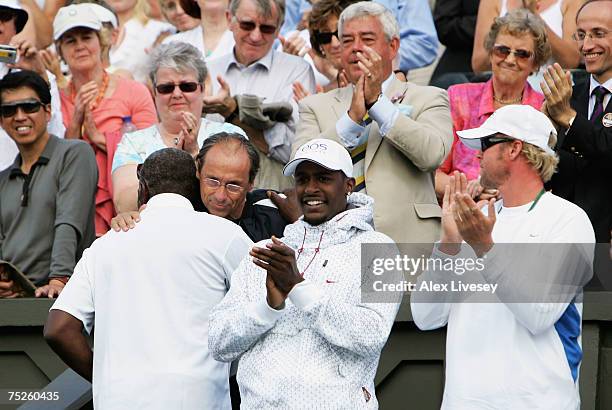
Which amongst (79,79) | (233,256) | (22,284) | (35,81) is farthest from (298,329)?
(79,79)

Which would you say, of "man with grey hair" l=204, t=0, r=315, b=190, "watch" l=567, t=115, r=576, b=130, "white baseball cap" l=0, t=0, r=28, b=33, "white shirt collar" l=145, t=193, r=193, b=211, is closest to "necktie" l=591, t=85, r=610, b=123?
"watch" l=567, t=115, r=576, b=130

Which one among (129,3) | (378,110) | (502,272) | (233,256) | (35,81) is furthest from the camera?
(129,3)

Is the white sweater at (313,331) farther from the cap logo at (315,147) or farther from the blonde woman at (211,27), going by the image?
the blonde woman at (211,27)

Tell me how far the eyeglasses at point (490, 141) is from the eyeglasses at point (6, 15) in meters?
4.24

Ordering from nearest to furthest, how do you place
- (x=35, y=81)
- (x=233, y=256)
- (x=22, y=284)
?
(x=233, y=256) → (x=22, y=284) → (x=35, y=81)

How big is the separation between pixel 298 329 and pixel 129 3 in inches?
220

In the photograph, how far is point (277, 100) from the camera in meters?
8.78

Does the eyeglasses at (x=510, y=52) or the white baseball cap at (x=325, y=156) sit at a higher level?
the white baseball cap at (x=325, y=156)

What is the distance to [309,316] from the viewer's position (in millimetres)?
5395

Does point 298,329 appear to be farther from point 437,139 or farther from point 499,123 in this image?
point 437,139

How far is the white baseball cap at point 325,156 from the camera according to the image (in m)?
5.83

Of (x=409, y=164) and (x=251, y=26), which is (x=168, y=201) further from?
(x=251, y=26)

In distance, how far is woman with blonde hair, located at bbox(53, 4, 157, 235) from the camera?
28.3 feet

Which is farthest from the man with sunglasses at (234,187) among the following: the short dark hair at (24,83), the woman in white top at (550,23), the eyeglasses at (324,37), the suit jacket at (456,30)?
the suit jacket at (456,30)
